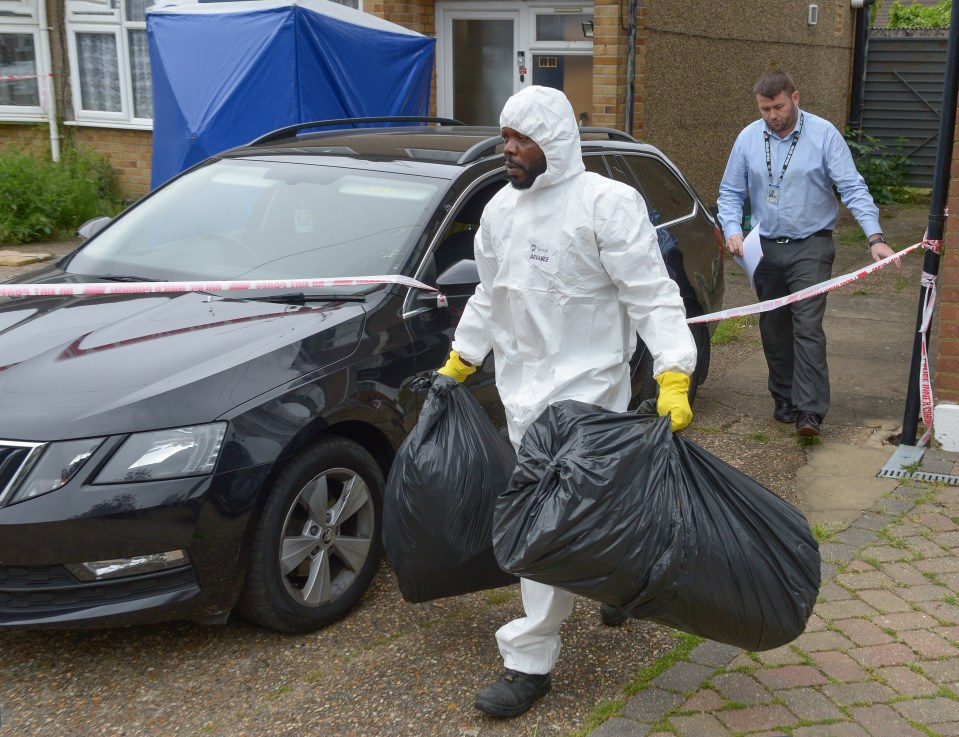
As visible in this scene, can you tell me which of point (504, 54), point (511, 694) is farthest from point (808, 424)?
point (504, 54)

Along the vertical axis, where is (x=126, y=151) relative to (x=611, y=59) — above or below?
below

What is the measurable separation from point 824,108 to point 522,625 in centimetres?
1393

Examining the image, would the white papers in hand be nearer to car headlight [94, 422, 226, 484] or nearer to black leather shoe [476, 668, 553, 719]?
black leather shoe [476, 668, 553, 719]

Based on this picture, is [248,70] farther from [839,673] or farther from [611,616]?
[839,673]

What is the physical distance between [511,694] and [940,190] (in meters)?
3.42

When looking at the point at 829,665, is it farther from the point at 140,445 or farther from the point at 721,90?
the point at 721,90

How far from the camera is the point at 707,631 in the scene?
300cm

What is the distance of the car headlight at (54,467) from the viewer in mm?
3246

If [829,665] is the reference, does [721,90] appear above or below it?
above

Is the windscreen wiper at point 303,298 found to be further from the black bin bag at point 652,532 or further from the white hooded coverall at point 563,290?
the black bin bag at point 652,532

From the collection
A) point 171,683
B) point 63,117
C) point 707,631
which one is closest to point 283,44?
point 63,117

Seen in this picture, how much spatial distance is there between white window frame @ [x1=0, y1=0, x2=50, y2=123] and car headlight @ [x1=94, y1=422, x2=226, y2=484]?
1088 cm

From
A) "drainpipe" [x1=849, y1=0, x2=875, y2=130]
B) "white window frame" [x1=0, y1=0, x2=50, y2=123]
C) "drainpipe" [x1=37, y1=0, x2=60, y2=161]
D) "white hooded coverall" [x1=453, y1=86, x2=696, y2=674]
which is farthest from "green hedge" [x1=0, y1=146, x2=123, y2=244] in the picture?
"drainpipe" [x1=849, y1=0, x2=875, y2=130]

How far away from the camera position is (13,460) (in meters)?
3.27
